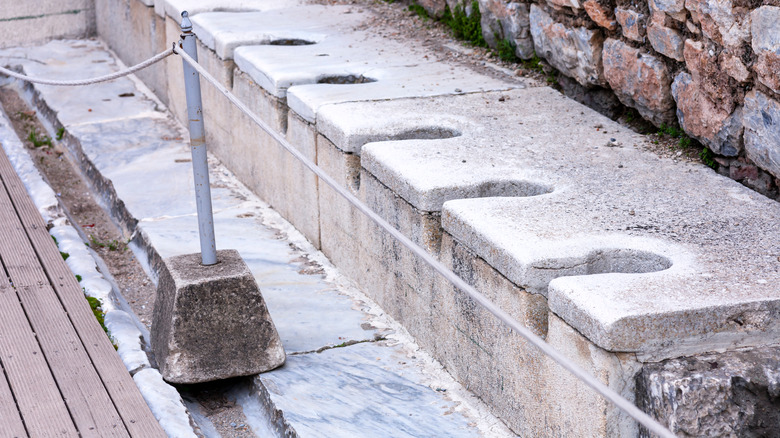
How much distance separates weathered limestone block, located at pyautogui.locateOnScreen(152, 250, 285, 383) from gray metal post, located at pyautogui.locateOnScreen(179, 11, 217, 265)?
107mm

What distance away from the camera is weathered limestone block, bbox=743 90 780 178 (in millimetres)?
3027

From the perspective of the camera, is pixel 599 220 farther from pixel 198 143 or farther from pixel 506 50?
pixel 506 50

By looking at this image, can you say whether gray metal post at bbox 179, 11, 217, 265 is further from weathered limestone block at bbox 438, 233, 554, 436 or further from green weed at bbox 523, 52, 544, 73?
green weed at bbox 523, 52, 544, 73

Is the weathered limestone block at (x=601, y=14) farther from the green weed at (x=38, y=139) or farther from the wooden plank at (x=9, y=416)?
the green weed at (x=38, y=139)

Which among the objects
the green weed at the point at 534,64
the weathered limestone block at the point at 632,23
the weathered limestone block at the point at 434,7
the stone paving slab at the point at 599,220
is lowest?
the stone paving slab at the point at 599,220

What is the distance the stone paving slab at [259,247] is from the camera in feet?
10.2

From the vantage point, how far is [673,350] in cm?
242

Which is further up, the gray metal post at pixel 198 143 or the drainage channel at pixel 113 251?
the gray metal post at pixel 198 143

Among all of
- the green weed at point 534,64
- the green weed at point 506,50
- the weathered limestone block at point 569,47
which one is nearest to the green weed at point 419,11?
the green weed at point 506,50

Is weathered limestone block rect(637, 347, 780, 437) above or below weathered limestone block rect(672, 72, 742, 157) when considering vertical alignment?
below

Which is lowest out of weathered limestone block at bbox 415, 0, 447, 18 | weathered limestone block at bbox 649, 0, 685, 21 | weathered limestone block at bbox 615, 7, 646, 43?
weathered limestone block at bbox 415, 0, 447, 18

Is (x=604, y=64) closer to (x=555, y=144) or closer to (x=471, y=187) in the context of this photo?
(x=555, y=144)

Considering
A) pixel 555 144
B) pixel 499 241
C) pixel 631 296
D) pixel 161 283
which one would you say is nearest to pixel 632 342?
pixel 631 296

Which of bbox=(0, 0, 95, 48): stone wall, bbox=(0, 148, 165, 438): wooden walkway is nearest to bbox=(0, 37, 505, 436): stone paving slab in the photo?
bbox=(0, 148, 165, 438): wooden walkway
